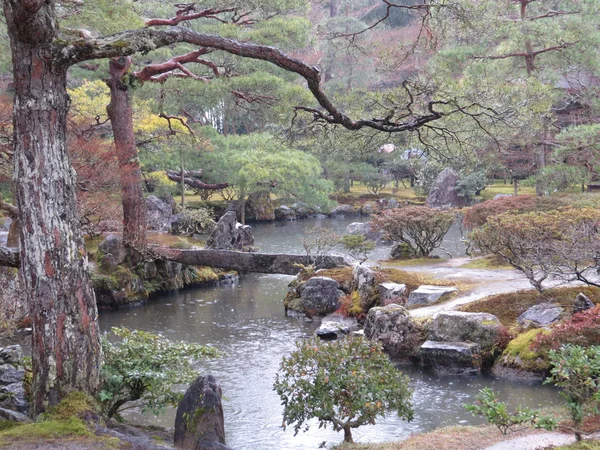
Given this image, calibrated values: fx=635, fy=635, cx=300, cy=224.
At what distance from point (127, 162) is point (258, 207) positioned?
1665 centimetres

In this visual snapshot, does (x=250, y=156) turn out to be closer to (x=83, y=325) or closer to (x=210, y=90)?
(x=210, y=90)

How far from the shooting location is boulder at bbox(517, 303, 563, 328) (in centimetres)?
941

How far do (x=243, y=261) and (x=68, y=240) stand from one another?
36.0ft

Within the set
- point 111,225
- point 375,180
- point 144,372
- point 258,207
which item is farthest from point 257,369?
point 375,180

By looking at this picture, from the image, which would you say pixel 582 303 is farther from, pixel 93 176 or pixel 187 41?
pixel 93 176

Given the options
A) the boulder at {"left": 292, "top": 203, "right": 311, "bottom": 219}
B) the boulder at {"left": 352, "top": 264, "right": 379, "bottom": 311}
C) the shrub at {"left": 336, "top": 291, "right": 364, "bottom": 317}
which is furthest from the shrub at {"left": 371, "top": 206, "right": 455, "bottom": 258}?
the boulder at {"left": 292, "top": 203, "right": 311, "bottom": 219}

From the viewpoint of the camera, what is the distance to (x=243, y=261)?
15.9 metres

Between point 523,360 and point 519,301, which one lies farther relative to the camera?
point 519,301

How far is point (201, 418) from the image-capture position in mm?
5422

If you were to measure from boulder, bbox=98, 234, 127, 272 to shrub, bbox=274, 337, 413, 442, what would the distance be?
10.5 meters

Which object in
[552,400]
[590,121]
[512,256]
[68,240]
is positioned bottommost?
[552,400]

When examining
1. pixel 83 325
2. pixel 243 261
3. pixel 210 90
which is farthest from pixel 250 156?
pixel 83 325

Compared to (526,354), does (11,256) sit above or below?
above

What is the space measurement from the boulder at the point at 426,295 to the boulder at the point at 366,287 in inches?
30.6
